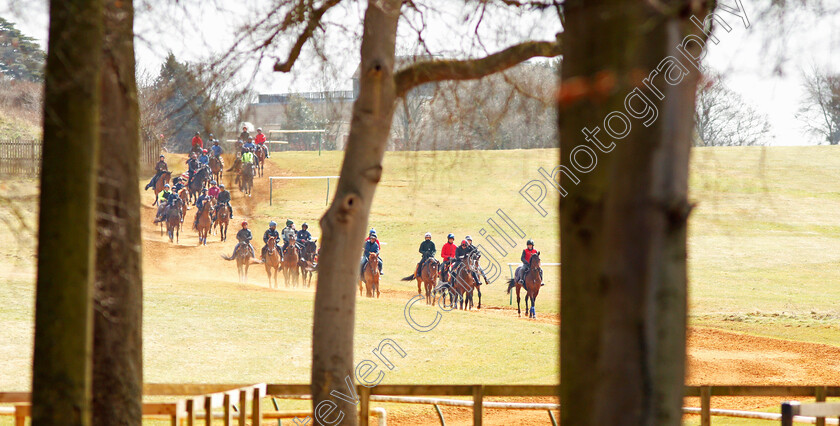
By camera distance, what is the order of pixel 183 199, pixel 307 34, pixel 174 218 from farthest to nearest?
pixel 183 199, pixel 174 218, pixel 307 34

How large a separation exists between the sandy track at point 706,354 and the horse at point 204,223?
1.28 ft

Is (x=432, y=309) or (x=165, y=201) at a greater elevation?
(x=165, y=201)

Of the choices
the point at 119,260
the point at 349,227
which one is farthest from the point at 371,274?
the point at 119,260

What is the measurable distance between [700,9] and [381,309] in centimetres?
1989

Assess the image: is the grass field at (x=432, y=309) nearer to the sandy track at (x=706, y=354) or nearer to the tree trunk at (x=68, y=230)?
the sandy track at (x=706, y=354)

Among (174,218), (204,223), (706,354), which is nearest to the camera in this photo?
(706,354)

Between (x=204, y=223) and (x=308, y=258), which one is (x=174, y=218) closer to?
(x=204, y=223)

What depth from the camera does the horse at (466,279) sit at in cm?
2331

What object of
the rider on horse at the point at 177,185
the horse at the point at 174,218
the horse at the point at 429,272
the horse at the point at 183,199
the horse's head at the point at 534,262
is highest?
the rider on horse at the point at 177,185

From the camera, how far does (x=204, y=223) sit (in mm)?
30359

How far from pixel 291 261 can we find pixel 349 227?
19566mm

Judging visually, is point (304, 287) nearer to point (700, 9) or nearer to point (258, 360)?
point (258, 360)

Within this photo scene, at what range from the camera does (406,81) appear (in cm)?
751

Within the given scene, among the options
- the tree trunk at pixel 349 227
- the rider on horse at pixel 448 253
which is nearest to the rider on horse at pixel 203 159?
the rider on horse at pixel 448 253
